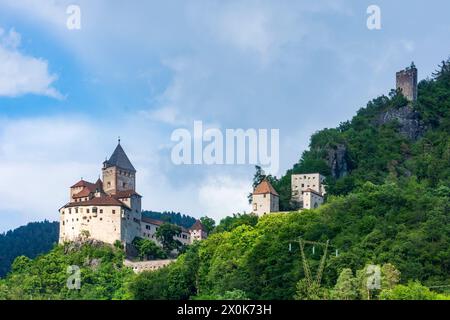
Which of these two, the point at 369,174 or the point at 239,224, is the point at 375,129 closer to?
the point at 369,174

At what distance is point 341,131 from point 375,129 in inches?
131

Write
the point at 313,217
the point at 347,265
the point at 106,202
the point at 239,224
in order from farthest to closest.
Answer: the point at 106,202 → the point at 239,224 → the point at 313,217 → the point at 347,265

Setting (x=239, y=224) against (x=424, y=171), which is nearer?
(x=239, y=224)

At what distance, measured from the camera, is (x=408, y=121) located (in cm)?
10212

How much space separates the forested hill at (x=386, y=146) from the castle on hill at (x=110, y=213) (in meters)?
10.6

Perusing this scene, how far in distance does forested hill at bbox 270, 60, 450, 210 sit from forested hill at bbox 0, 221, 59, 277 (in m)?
36.4

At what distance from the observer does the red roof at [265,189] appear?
85.6 meters

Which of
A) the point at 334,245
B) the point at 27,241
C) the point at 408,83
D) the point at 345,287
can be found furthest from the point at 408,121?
the point at 27,241

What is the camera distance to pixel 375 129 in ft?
333

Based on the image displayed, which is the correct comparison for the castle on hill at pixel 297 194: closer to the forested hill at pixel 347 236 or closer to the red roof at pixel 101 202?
the forested hill at pixel 347 236
